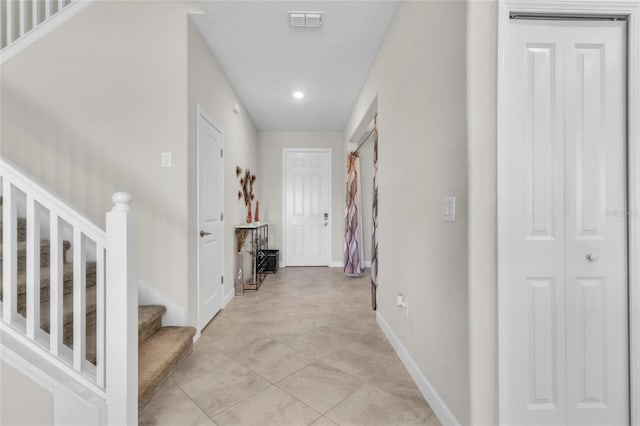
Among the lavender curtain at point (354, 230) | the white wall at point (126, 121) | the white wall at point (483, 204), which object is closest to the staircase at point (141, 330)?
the white wall at point (126, 121)

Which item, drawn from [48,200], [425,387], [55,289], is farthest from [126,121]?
[425,387]

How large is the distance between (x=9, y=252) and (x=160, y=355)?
1.05m

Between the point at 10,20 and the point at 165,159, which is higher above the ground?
the point at 10,20

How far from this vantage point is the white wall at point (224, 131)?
2527 mm

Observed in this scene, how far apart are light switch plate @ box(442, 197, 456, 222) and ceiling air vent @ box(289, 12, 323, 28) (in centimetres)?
194

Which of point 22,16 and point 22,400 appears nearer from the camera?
point 22,400

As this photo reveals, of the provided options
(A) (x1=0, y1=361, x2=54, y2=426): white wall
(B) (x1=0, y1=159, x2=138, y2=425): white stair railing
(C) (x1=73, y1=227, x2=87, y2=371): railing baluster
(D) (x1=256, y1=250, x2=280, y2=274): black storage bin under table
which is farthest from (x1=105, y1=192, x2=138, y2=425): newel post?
(D) (x1=256, y1=250, x2=280, y2=274): black storage bin under table

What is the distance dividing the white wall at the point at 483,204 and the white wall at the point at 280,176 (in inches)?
180

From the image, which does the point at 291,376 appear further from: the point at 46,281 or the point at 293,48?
the point at 293,48

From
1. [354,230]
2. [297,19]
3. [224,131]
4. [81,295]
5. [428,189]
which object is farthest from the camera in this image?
[354,230]

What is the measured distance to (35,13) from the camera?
2334 mm

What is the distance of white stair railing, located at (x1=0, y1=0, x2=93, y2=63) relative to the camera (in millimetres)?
2285

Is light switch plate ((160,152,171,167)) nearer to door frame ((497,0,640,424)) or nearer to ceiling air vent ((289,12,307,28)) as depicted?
ceiling air vent ((289,12,307,28))

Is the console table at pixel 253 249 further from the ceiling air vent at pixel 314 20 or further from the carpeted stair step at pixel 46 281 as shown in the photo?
the ceiling air vent at pixel 314 20
